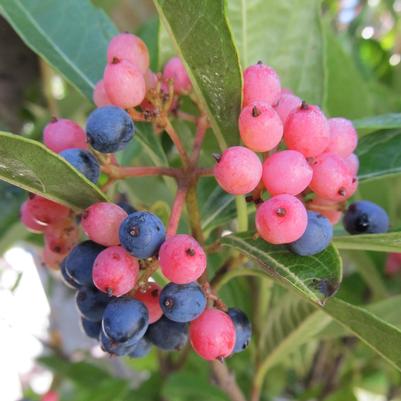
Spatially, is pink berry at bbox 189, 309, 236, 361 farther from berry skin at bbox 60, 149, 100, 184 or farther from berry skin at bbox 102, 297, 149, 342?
berry skin at bbox 60, 149, 100, 184

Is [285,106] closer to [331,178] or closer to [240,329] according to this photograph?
[331,178]

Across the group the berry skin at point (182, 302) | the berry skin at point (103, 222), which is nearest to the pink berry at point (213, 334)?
the berry skin at point (182, 302)

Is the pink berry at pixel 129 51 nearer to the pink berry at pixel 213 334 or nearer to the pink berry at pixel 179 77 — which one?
the pink berry at pixel 179 77

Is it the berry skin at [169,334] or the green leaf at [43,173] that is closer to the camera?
the green leaf at [43,173]

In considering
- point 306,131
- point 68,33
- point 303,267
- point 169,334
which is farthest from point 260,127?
point 68,33

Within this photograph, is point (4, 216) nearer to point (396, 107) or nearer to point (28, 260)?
point (28, 260)
